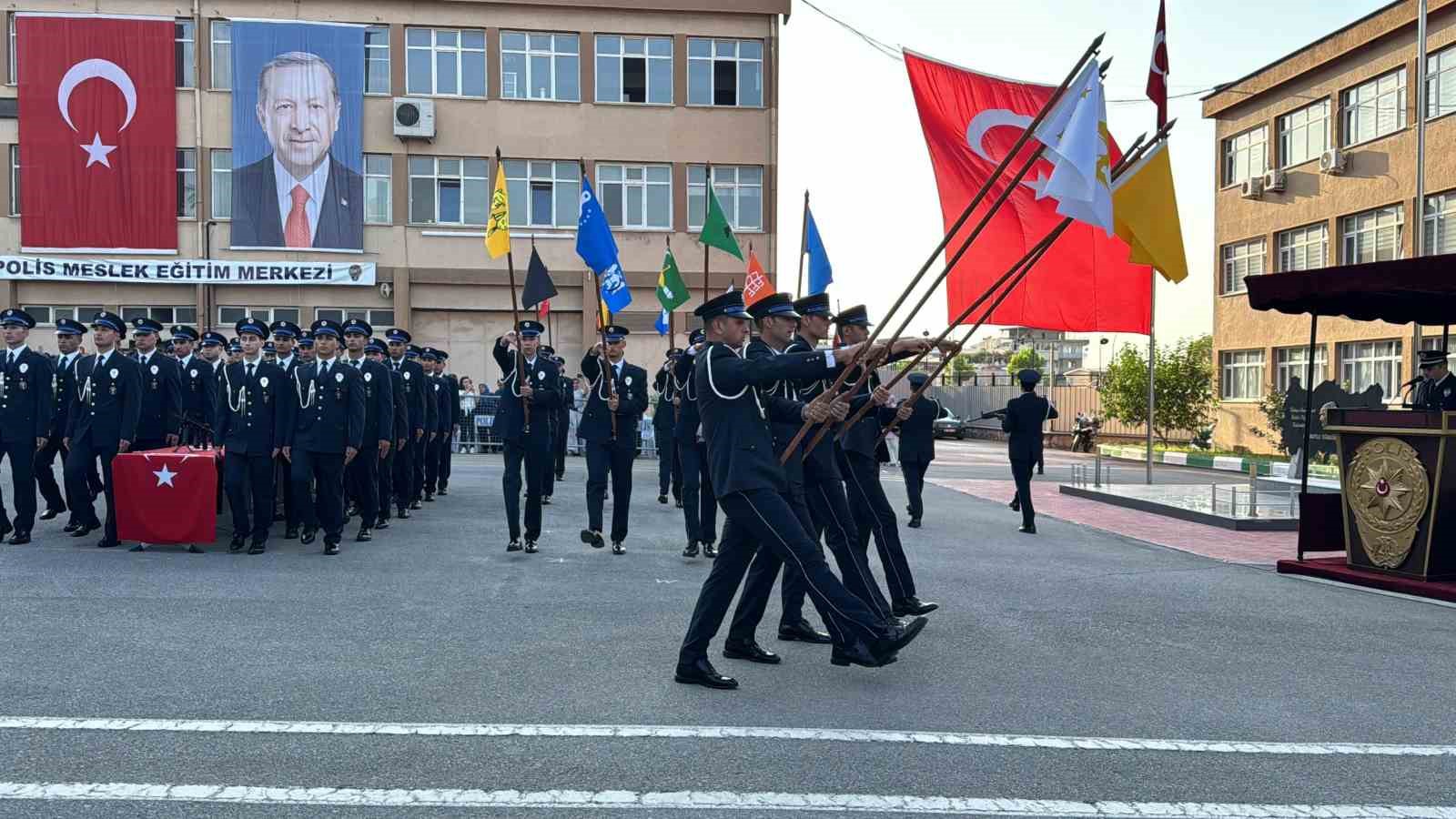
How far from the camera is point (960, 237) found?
1302 cm

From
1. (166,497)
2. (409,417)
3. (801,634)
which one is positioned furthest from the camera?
(409,417)

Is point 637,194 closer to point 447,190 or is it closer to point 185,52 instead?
point 447,190

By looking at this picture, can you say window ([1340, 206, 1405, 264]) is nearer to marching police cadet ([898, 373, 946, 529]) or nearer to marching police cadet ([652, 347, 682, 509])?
marching police cadet ([898, 373, 946, 529])

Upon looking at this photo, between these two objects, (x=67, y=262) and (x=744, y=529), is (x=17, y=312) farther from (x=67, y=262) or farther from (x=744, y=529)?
(x=67, y=262)

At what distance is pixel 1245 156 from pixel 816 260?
27417 mm

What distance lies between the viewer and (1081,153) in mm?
6820

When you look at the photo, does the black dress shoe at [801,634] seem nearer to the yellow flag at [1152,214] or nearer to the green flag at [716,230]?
→ the yellow flag at [1152,214]

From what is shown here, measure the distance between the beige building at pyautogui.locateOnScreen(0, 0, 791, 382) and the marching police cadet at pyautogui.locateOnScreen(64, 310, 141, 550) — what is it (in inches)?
960

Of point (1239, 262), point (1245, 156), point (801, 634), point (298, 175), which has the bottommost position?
point (801, 634)

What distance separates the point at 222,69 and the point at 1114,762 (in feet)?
119

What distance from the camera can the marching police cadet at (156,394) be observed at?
11523 mm

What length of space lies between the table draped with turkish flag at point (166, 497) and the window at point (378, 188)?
26649mm

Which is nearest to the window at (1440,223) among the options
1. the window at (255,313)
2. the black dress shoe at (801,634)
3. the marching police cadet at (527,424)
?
the marching police cadet at (527,424)

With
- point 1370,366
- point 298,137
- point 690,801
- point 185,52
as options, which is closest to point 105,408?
point 690,801
